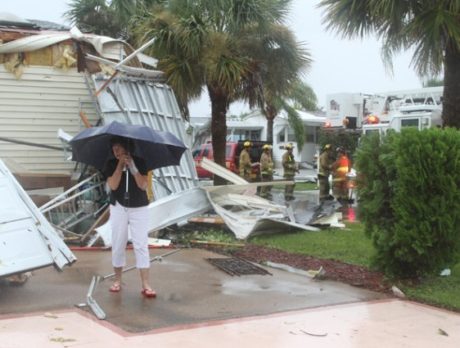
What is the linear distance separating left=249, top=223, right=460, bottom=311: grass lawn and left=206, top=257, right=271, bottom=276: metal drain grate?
103 cm

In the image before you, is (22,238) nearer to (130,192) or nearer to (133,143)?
(130,192)

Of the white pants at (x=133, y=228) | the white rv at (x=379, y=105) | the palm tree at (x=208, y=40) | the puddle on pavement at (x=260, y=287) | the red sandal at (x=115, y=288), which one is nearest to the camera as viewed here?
the white pants at (x=133, y=228)

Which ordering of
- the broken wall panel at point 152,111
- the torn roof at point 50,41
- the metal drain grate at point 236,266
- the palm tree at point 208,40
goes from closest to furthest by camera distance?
the metal drain grate at point 236,266
the broken wall panel at point 152,111
the torn roof at point 50,41
the palm tree at point 208,40

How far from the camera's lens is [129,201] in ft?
21.3

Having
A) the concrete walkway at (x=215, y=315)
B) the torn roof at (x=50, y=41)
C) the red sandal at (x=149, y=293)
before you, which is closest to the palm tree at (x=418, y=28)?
the torn roof at (x=50, y=41)

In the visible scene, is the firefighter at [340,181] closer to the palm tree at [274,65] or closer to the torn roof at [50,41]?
the palm tree at [274,65]

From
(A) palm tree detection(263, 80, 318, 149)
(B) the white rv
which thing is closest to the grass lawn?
(A) palm tree detection(263, 80, 318, 149)

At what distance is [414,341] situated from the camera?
552 centimetres

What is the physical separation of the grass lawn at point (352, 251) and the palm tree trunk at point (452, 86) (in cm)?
254

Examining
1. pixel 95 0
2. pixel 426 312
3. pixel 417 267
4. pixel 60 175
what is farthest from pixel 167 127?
pixel 95 0

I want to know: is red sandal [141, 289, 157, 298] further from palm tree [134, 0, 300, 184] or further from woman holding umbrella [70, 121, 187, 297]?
palm tree [134, 0, 300, 184]

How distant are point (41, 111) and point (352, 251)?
6011 mm

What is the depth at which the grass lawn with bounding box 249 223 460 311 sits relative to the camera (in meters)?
6.94

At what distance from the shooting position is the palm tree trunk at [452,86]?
1141 centimetres
